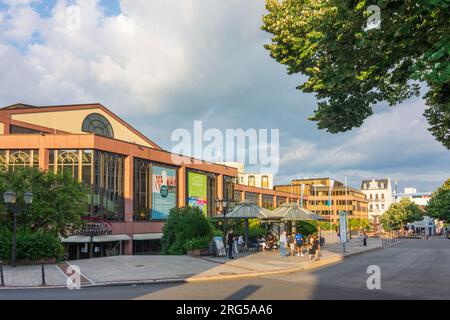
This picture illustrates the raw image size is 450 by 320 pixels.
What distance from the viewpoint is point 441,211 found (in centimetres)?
8256

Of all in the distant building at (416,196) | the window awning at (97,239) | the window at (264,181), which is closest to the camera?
the window awning at (97,239)

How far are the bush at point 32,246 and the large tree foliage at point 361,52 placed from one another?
1512cm

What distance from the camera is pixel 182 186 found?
185ft

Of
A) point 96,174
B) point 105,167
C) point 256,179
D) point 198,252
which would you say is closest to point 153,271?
point 198,252

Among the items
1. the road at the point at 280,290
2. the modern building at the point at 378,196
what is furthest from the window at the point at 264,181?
the road at the point at 280,290

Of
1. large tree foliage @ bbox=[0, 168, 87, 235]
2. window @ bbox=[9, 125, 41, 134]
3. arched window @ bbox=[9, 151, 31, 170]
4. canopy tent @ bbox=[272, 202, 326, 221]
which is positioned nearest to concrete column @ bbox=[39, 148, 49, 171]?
arched window @ bbox=[9, 151, 31, 170]

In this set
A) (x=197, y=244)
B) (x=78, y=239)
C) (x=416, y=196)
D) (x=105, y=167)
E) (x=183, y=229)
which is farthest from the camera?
(x=416, y=196)

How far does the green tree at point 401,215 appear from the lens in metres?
103

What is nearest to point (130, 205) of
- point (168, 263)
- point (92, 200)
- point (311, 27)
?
point (92, 200)

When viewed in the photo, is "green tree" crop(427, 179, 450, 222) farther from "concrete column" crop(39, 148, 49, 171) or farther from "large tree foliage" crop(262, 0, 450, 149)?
"concrete column" crop(39, 148, 49, 171)

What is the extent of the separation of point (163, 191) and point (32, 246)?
30839 mm

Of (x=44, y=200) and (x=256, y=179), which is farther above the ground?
(x=256, y=179)

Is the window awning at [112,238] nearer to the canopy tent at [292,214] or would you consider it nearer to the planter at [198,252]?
the planter at [198,252]

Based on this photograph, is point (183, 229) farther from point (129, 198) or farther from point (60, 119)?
point (60, 119)
